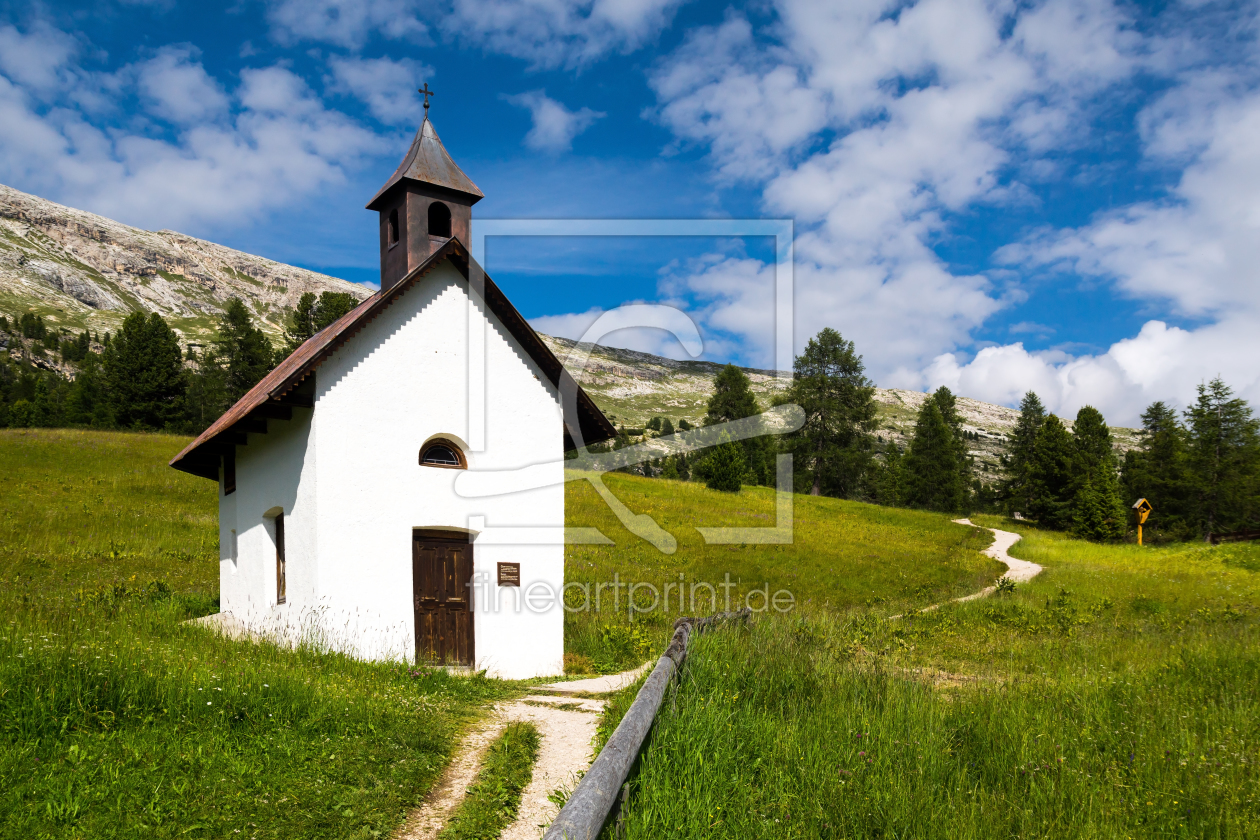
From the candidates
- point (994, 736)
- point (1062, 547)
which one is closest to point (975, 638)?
point (994, 736)

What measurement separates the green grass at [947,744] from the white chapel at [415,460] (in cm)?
547

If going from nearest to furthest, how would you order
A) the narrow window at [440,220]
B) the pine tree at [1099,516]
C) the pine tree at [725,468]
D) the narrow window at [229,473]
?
the narrow window at [440,220]
the narrow window at [229,473]
the pine tree at [725,468]
the pine tree at [1099,516]

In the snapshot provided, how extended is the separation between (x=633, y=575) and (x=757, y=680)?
50.9 ft

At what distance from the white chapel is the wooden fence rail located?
21.9 feet

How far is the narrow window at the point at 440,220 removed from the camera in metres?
14.0

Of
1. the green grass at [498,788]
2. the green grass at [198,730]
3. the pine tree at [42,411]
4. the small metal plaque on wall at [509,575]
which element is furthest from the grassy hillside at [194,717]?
the pine tree at [42,411]

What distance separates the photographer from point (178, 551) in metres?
22.4

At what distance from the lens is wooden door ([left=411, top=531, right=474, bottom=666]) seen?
12195 mm

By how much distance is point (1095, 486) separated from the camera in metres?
49.5

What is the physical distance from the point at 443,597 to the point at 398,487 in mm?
2180

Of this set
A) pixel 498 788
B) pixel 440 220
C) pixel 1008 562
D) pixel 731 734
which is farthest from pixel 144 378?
pixel 731 734

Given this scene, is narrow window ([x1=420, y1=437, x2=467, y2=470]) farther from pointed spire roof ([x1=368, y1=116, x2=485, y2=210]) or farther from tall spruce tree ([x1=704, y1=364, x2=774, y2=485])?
tall spruce tree ([x1=704, y1=364, x2=774, y2=485])

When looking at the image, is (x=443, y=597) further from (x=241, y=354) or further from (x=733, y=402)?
(x=241, y=354)

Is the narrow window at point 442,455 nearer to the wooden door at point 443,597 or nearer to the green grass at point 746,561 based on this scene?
the wooden door at point 443,597
